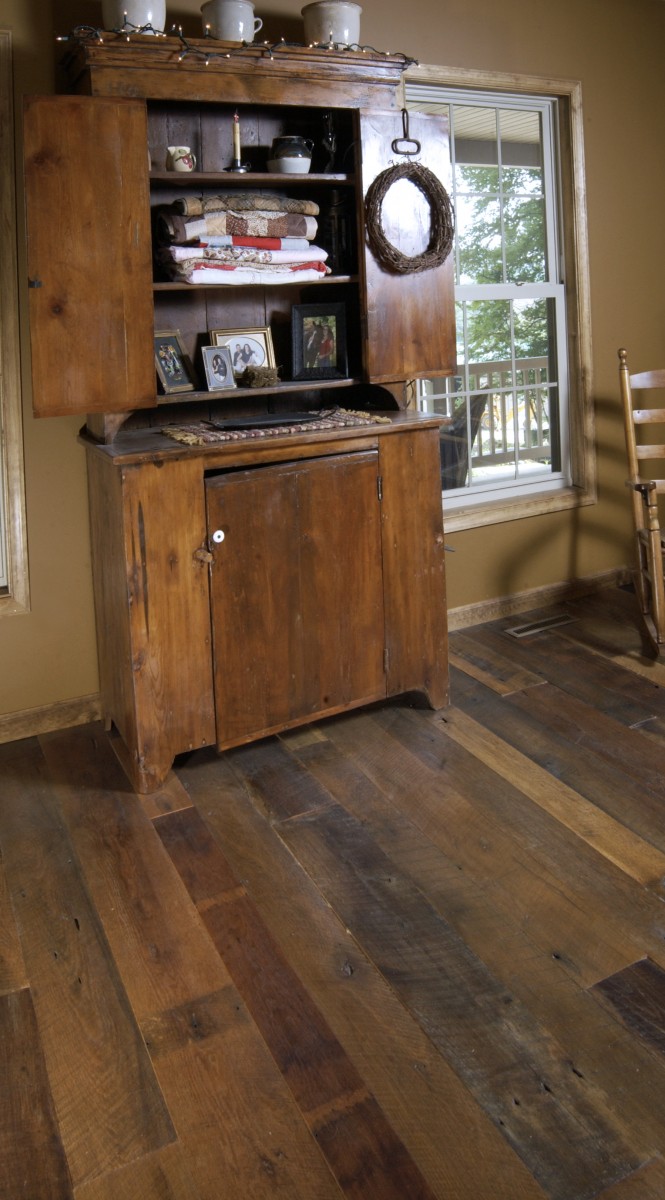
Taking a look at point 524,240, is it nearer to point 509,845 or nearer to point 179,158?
point 179,158

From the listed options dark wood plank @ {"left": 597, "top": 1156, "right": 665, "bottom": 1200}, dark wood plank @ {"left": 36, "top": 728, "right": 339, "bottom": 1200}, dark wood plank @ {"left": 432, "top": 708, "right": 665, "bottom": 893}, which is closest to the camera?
dark wood plank @ {"left": 597, "top": 1156, "right": 665, "bottom": 1200}

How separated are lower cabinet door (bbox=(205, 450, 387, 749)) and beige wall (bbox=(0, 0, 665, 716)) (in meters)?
0.66

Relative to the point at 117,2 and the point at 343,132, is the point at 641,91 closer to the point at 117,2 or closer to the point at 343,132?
the point at 343,132

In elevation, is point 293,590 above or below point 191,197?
below

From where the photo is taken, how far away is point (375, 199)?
3254mm

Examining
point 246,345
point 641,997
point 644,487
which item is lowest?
point 641,997

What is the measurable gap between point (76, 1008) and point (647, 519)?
2.85 m

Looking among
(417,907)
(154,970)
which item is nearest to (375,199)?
(417,907)

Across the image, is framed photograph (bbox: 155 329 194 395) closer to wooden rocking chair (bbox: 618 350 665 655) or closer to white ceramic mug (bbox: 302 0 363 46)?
white ceramic mug (bbox: 302 0 363 46)

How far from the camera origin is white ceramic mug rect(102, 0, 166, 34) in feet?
9.35

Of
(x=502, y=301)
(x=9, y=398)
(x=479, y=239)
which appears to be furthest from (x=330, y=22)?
(x=9, y=398)

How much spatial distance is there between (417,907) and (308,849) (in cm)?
40

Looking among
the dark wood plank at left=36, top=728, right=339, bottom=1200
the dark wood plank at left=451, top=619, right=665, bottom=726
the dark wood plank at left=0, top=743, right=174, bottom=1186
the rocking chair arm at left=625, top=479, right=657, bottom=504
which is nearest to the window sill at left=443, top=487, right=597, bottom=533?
the dark wood plank at left=451, top=619, right=665, bottom=726

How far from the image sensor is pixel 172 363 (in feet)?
10.7
